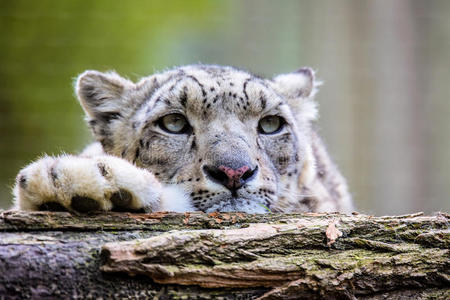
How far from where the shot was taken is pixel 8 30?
812cm

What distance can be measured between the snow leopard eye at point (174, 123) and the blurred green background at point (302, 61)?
438 centimetres

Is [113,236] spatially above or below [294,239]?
below

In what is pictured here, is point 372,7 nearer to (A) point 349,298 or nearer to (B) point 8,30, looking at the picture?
(B) point 8,30

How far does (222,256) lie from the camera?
231 centimetres

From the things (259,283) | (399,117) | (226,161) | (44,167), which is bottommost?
(259,283)

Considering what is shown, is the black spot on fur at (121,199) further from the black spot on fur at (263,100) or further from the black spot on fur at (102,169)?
the black spot on fur at (263,100)

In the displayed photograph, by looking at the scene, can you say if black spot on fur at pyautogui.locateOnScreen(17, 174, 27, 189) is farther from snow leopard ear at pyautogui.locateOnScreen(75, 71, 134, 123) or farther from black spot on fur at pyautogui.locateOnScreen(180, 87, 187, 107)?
snow leopard ear at pyautogui.locateOnScreen(75, 71, 134, 123)

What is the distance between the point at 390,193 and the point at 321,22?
3156 millimetres

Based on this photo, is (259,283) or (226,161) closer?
(259,283)

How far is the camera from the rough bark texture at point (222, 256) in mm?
2127

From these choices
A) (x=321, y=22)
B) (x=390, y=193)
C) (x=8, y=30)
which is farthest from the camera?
(x=321, y=22)

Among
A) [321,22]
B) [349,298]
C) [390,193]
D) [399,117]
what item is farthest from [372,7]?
[349,298]

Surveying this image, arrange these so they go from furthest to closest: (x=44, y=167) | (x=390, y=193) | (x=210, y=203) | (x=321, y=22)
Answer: (x=321, y=22), (x=390, y=193), (x=210, y=203), (x=44, y=167)

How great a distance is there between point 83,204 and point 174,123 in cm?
139
